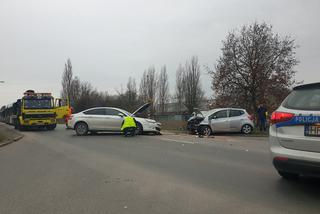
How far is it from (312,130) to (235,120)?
1479cm

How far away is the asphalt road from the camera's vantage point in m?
5.47

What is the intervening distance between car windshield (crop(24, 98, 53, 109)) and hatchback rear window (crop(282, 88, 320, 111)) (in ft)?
80.4

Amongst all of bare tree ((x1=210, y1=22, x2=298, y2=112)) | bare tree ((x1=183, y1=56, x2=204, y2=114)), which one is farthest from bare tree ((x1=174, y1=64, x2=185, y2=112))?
bare tree ((x1=210, y1=22, x2=298, y2=112))

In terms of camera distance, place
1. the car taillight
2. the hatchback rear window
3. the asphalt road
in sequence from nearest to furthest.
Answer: the asphalt road < the hatchback rear window < the car taillight

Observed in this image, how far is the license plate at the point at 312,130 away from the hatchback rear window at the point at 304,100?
29 cm

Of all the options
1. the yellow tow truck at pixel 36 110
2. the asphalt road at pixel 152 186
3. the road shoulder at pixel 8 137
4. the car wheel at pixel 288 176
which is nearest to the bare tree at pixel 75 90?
the yellow tow truck at pixel 36 110

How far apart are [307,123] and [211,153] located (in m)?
6.00

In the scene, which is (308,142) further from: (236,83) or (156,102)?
(156,102)

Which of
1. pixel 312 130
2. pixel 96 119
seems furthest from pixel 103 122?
pixel 312 130

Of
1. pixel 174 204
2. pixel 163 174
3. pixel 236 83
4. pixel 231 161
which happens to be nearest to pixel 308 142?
pixel 174 204

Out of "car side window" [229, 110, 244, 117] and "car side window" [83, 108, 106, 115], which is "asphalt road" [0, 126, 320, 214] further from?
"car side window" [229, 110, 244, 117]

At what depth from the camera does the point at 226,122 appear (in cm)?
2034

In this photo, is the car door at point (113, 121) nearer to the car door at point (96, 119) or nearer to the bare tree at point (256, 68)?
the car door at point (96, 119)

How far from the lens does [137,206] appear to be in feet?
18.1
